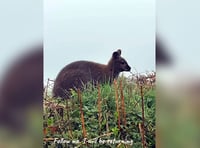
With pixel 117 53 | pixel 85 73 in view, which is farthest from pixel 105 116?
pixel 117 53

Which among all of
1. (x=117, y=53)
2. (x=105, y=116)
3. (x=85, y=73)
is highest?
(x=117, y=53)

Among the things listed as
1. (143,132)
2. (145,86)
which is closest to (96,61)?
(145,86)

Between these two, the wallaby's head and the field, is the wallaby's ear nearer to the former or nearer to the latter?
the wallaby's head

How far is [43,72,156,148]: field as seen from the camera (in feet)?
10.6

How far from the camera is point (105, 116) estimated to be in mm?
3322

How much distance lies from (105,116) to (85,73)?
0.38 metres

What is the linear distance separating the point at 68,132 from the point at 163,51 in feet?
3.22

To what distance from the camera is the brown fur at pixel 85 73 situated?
10.9 feet

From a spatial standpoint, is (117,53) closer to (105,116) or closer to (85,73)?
(85,73)

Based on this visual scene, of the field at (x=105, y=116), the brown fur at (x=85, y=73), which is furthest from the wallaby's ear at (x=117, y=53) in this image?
the field at (x=105, y=116)

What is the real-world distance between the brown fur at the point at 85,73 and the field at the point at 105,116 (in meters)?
0.05

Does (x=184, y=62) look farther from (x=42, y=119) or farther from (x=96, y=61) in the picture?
(x=42, y=119)

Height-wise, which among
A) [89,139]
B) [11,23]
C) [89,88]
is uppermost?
[11,23]

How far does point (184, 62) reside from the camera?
3.13 meters
